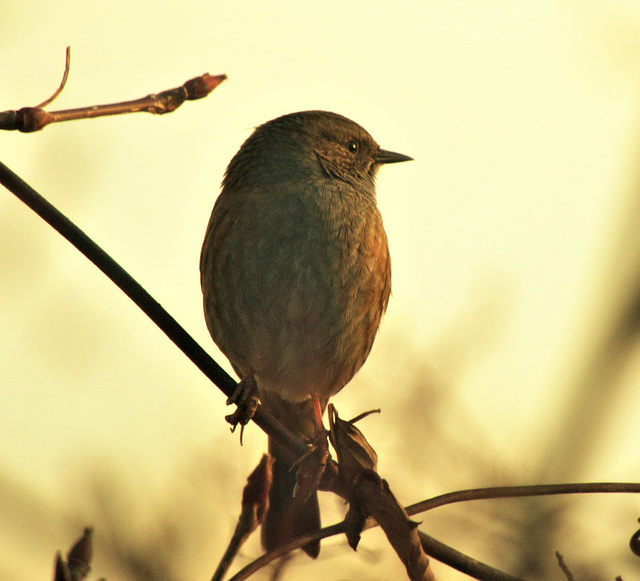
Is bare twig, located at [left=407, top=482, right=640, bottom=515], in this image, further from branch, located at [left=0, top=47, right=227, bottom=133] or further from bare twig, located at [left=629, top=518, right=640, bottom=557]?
branch, located at [left=0, top=47, right=227, bottom=133]

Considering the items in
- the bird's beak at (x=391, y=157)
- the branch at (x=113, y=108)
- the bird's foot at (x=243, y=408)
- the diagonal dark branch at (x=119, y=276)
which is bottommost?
the bird's foot at (x=243, y=408)

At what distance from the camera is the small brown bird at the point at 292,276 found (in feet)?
13.8

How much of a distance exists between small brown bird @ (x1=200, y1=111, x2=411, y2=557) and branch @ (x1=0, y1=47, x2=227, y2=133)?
203cm

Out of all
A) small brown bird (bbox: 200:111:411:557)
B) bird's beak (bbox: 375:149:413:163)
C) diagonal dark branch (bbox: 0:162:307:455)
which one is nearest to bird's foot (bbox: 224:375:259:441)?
small brown bird (bbox: 200:111:411:557)

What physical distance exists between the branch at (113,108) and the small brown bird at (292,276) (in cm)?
203

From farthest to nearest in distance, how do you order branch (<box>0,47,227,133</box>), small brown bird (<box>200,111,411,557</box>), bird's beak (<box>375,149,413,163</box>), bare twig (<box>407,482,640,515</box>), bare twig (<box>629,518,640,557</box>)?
bird's beak (<box>375,149,413,163</box>)
small brown bird (<box>200,111,411,557</box>)
bare twig (<box>629,518,640,557</box>)
bare twig (<box>407,482,640,515</box>)
branch (<box>0,47,227,133</box>)

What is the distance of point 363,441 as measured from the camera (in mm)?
2051

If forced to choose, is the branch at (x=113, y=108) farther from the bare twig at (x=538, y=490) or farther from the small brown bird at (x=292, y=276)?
the small brown bird at (x=292, y=276)

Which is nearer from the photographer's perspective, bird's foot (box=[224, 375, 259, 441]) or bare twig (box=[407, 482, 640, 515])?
bare twig (box=[407, 482, 640, 515])

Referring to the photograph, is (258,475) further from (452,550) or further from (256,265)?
(256,265)

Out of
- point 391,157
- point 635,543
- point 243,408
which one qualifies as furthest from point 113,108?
point 391,157

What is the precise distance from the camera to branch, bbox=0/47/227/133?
1795 mm

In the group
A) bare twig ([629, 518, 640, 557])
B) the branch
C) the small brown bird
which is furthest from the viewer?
the small brown bird

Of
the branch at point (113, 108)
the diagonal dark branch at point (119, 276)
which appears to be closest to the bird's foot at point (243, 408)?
the diagonal dark branch at point (119, 276)
